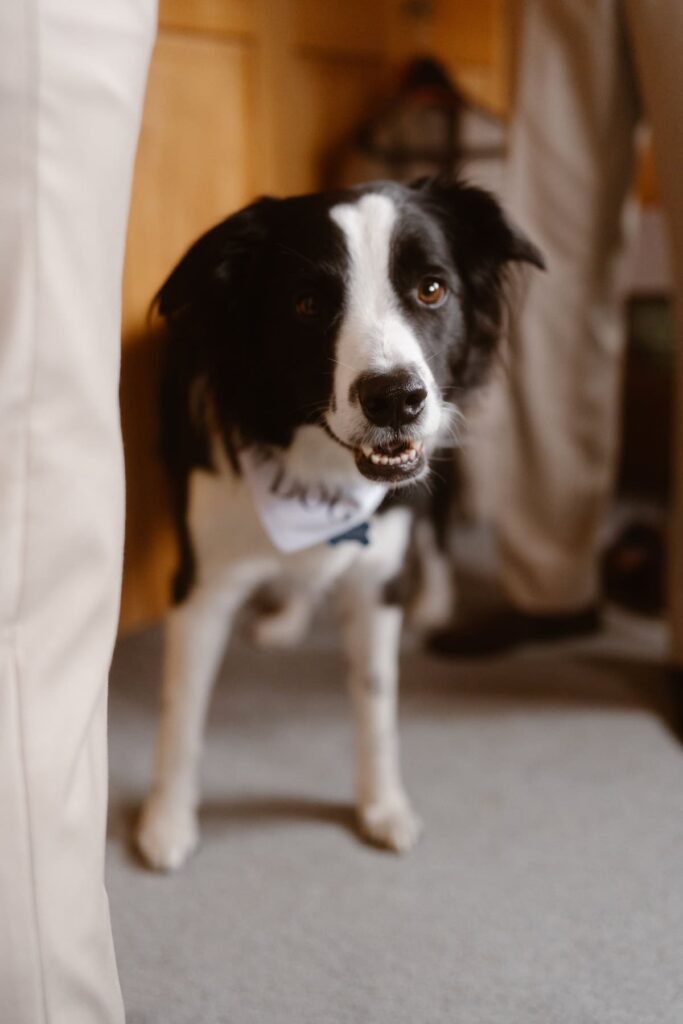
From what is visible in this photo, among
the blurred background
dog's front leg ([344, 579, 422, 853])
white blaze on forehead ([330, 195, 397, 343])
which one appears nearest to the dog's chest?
dog's front leg ([344, 579, 422, 853])

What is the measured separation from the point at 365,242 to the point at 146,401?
36.8 inches

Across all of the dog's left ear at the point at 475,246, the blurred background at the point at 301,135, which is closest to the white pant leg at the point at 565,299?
the blurred background at the point at 301,135

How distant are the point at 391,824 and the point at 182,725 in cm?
34

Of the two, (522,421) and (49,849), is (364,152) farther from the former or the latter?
(49,849)

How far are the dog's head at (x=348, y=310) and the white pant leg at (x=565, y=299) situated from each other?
1.79 ft

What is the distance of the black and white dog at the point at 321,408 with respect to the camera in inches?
42.4

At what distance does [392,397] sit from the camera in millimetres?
1004

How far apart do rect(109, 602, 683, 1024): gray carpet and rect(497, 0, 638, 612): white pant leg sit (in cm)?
26

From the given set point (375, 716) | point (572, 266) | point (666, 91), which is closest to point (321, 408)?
point (375, 716)

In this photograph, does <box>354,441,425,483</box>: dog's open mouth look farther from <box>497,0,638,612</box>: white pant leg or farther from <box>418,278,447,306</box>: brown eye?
<box>497,0,638,612</box>: white pant leg

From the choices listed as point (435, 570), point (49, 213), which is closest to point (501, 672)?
point (435, 570)

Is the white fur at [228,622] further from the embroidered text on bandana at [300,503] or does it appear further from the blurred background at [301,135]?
the blurred background at [301,135]

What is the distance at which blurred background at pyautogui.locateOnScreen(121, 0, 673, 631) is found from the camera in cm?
186

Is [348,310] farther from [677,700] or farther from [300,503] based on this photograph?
[677,700]
